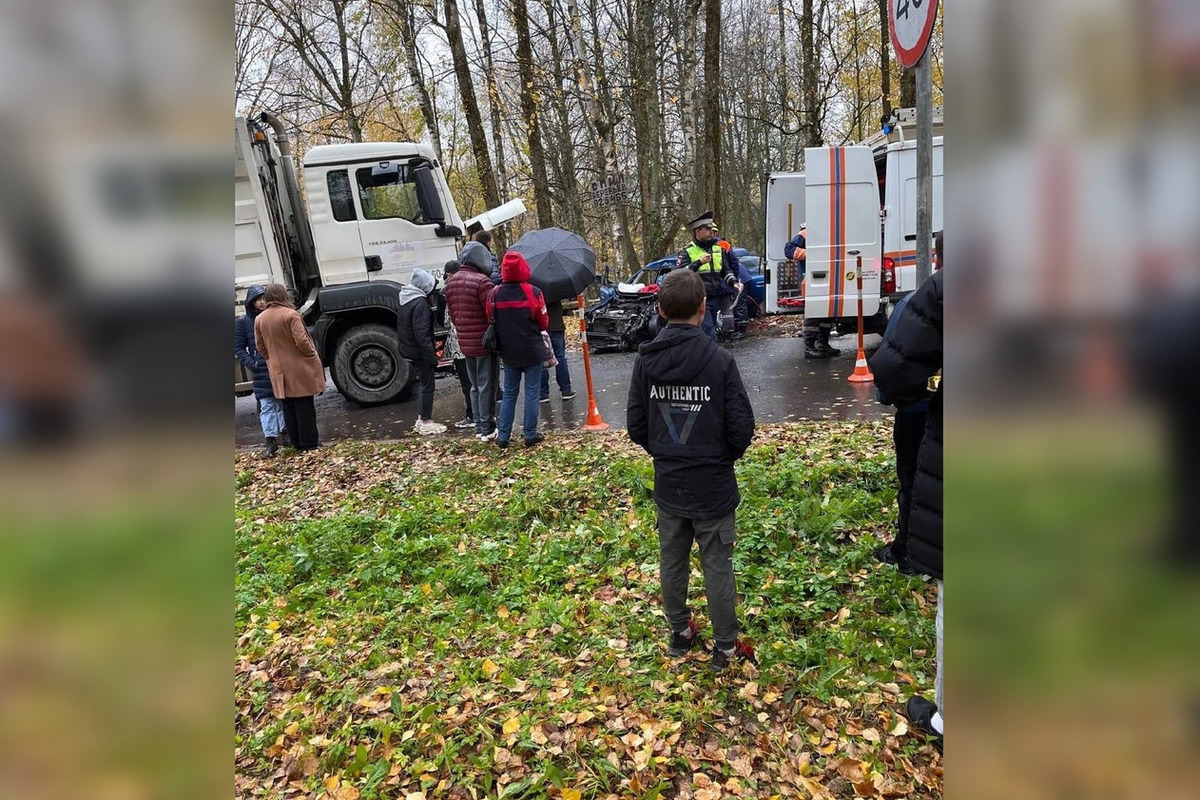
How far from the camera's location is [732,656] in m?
3.53

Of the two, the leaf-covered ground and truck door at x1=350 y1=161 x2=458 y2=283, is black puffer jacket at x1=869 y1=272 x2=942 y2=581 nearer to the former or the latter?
the leaf-covered ground

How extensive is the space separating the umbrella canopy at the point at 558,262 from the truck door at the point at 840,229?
9.48 feet

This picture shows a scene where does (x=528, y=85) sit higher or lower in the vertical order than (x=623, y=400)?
higher

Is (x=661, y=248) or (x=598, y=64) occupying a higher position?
(x=598, y=64)

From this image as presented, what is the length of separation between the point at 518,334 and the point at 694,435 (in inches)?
159

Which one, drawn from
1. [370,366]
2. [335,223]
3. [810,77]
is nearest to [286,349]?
[370,366]

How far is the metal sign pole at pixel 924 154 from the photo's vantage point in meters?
3.38

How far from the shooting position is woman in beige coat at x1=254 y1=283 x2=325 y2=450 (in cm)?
726

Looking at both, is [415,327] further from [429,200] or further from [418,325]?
[429,200]
